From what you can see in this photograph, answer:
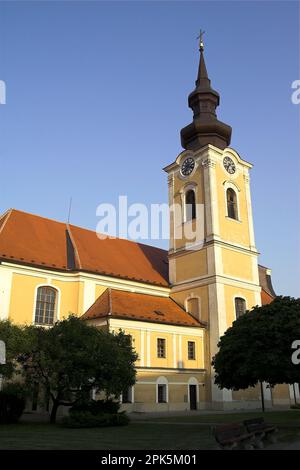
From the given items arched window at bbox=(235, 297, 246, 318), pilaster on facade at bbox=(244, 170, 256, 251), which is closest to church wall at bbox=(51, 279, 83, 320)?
arched window at bbox=(235, 297, 246, 318)

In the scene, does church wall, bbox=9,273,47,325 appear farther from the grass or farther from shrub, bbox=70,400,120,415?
the grass

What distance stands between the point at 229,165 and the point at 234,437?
32.7 meters

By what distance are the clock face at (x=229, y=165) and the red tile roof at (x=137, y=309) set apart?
13447mm

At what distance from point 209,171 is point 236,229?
567 cm

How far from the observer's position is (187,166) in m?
42.3

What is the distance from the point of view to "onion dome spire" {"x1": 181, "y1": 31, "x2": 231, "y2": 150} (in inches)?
1640

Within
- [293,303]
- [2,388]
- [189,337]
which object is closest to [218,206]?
[189,337]

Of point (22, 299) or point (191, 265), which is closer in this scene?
point (22, 299)

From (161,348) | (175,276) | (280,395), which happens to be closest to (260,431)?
(161,348)

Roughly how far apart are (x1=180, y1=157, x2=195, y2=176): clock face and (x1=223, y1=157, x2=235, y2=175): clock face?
2.92 metres

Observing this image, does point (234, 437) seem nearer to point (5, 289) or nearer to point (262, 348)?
point (262, 348)

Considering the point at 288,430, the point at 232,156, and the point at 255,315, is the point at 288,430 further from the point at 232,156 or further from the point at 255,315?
the point at 232,156

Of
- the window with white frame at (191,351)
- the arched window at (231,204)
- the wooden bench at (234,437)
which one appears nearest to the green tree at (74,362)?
the wooden bench at (234,437)

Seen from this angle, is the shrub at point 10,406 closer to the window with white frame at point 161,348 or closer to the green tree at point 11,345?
the green tree at point 11,345
